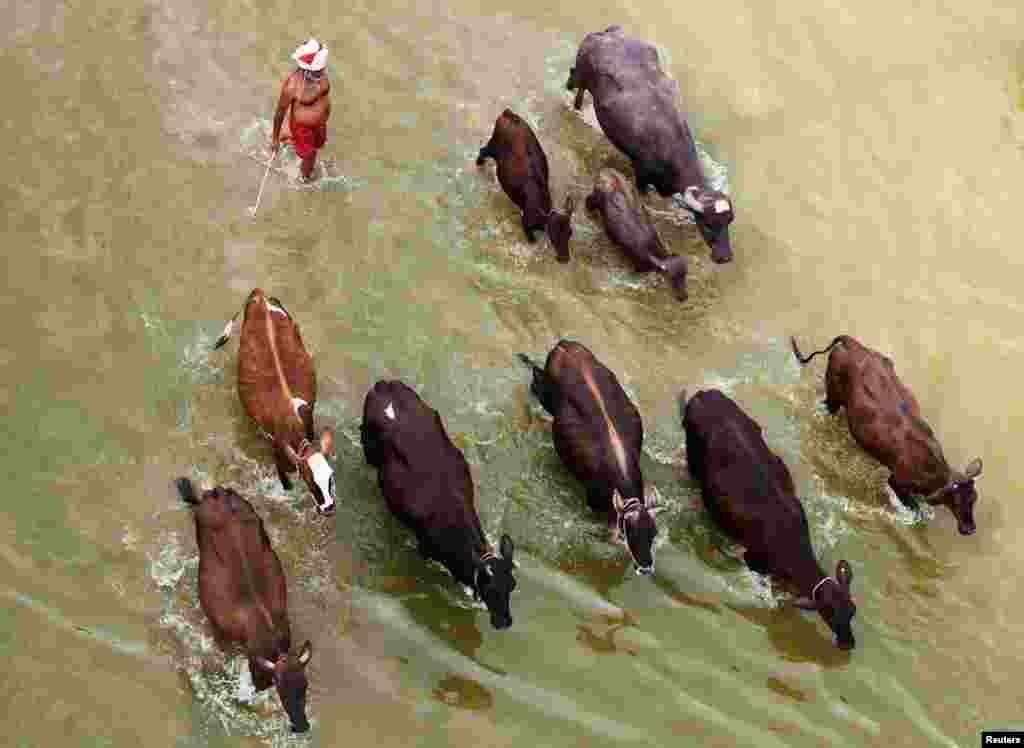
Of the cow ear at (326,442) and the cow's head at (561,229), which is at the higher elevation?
the cow's head at (561,229)

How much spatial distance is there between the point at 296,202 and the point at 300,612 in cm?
399

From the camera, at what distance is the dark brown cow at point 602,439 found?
27.2 ft

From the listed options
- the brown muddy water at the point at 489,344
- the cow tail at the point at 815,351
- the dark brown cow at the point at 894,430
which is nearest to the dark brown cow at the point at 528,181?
the brown muddy water at the point at 489,344

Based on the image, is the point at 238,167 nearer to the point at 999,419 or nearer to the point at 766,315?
the point at 766,315

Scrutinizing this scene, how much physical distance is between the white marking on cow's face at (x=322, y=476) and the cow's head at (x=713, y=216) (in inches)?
166

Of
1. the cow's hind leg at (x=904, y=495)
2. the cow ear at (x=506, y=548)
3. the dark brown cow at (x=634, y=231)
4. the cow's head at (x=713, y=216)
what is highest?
the cow's head at (x=713, y=216)

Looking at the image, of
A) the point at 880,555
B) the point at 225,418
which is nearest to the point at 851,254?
the point at 880,555

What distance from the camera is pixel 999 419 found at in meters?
9.91

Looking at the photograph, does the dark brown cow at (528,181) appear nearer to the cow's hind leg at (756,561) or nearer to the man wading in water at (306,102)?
the man wading in water at (306,102)

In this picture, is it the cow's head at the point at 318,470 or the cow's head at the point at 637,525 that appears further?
the cow's head at the point at 637,525

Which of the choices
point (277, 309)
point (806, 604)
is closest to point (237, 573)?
point (277, 309)

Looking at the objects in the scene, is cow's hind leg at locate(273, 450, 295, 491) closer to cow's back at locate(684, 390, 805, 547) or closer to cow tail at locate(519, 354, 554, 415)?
cow tail at locate(519, 354, 554, 415)

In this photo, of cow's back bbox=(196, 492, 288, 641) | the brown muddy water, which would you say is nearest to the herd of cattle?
cow's back bbox=(196, 492, 288, 641)

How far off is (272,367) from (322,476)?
0.94m
